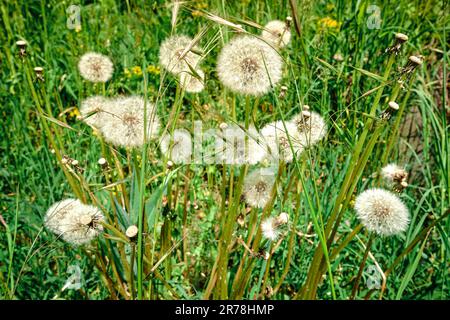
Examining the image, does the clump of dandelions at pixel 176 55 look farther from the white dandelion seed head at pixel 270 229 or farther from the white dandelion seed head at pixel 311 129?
→ the white dandelion seed head at pixel 270 229

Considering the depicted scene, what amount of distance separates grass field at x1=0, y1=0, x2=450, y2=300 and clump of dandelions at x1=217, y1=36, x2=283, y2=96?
0.01 meters

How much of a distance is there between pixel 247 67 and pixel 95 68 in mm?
741

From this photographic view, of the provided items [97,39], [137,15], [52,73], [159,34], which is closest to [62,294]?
[52,73]

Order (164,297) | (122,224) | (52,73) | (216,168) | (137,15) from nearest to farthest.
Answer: (122,224)
(164,297)
(216,168)
(52,73)
(137,15)

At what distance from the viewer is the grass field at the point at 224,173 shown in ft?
3.50

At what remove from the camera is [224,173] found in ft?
4.09

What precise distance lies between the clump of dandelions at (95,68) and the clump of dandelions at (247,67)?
619mm

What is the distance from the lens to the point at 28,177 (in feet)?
6.08

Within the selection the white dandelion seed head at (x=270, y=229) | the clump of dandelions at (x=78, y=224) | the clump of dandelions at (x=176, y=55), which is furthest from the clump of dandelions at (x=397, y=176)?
the clump of dandelions at (x=78, y=224)

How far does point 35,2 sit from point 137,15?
696 mm

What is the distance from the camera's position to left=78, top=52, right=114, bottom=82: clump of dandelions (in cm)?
162

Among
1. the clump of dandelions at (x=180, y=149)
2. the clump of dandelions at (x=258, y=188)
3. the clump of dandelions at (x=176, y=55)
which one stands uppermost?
the clump of dandelions at (x=176, y=55)

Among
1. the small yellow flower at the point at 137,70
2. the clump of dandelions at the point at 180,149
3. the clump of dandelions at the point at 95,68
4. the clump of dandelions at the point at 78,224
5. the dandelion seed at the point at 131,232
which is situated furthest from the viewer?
the small yellow flower at the point at 137,70
